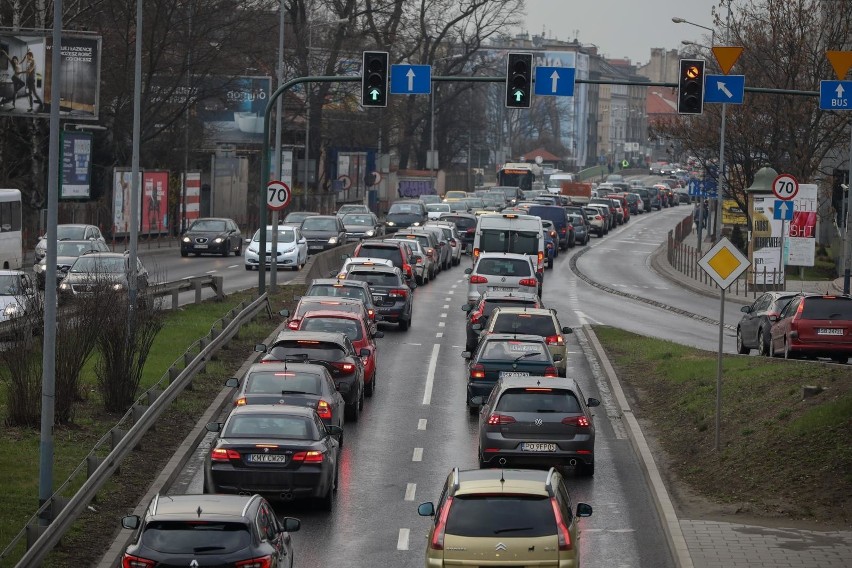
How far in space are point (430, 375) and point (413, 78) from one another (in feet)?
22.7

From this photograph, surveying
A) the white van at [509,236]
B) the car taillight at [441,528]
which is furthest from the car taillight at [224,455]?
the white van at [509,236]

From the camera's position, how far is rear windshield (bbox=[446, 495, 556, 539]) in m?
12.8

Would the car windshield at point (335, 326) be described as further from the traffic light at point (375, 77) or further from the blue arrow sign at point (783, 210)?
the blue arrow sign at point (783, 210)

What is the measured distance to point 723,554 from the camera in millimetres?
15367

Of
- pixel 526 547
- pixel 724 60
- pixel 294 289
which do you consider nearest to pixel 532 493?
pixel 526 547

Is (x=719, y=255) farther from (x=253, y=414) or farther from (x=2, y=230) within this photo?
(x=2, y=230)

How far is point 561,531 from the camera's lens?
12.8 meters

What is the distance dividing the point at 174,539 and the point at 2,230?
3511cm

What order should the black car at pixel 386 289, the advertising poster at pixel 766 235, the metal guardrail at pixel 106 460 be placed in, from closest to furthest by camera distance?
the metal guardrail at pixel 106 460, the black car at pixel 386 289, the advertising poster at pixel 766 235

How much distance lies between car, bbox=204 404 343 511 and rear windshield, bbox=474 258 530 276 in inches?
849

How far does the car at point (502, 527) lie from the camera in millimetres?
12641

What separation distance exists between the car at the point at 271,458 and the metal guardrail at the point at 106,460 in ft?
4.19

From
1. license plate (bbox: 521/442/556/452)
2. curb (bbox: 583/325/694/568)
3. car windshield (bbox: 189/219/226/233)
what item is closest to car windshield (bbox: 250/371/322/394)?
license plate (bbox: 521/442/556/452)

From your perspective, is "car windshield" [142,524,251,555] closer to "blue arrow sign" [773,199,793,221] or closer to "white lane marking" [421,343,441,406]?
"white lane marking" [421,343,441,406]
